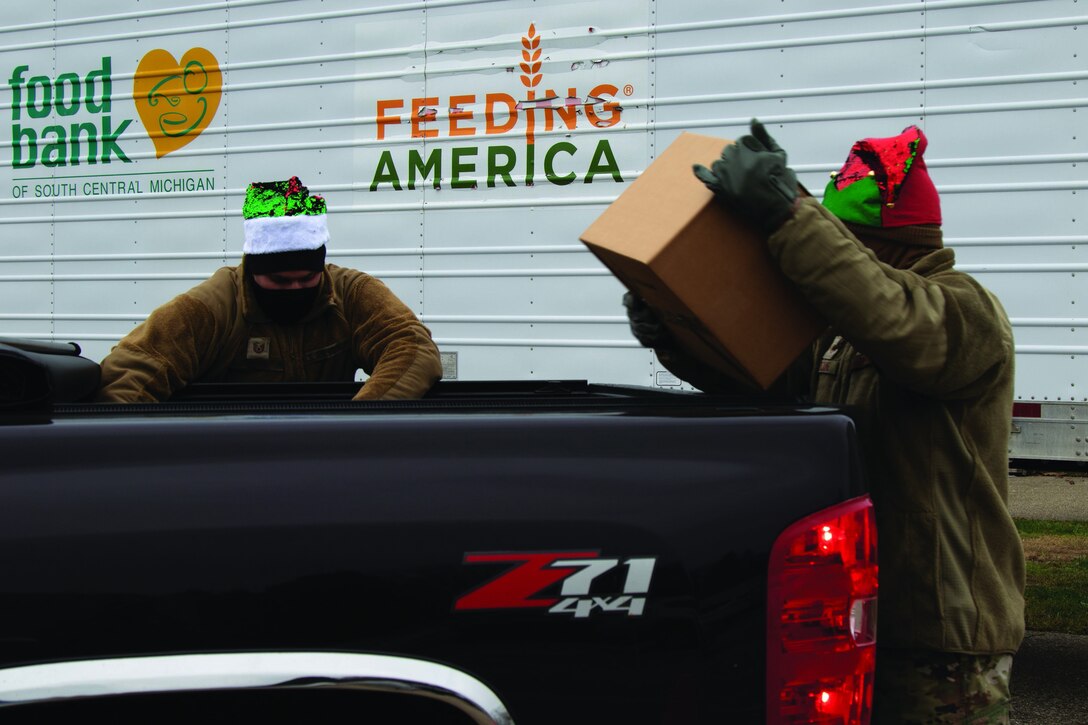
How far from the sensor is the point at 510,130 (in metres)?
5.30

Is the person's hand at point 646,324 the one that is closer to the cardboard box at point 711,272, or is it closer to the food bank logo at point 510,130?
→ the cardboard box at point 711,272

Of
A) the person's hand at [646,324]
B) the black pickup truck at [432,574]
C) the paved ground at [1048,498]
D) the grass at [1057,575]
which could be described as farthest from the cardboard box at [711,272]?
the paved ground at [1048,498]

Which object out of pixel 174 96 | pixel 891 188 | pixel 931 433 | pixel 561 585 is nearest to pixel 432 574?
pixel 561 585

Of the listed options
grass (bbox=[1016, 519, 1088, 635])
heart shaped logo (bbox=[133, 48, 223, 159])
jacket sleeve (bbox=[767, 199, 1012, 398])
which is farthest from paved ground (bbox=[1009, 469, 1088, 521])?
jacket sleeve (bbox=[767, 199, 1012, 398])

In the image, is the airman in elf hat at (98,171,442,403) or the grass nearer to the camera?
the airman in elf hat at (98,171,442,403)

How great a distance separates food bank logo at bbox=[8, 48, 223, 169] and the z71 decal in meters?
5.09

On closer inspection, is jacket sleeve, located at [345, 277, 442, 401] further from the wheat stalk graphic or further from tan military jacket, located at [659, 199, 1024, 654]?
the wheat stalk graphic

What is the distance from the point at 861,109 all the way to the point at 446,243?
6.88 feet

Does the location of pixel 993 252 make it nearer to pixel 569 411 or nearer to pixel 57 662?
pixel 569 411

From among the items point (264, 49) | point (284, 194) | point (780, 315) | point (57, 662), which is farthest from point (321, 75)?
point (57, 662)

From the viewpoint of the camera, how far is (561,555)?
4.83 feet

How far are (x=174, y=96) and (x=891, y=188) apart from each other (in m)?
4.84

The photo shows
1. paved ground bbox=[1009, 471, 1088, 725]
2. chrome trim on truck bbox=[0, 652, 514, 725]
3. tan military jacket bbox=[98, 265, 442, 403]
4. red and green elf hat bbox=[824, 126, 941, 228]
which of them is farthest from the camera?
paved ground bbox=[1009, 471, 1088, 725]

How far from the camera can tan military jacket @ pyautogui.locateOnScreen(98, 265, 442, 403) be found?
3.04m
